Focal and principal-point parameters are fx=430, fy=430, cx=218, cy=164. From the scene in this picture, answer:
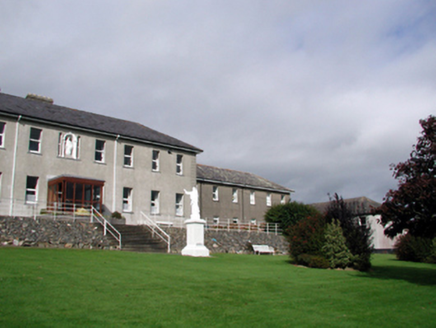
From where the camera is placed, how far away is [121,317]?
688cm

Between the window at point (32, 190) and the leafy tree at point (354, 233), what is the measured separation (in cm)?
1867

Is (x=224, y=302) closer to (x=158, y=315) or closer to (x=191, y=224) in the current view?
(x=158, y=315)

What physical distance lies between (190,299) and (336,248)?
10.2 m

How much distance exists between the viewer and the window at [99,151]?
31.1 m

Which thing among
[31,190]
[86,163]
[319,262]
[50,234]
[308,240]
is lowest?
[319,262]

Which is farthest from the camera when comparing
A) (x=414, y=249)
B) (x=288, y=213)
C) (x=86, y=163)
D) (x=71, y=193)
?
(x=288, y=213)

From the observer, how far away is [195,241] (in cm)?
2052

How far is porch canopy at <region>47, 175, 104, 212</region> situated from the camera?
1074 inches

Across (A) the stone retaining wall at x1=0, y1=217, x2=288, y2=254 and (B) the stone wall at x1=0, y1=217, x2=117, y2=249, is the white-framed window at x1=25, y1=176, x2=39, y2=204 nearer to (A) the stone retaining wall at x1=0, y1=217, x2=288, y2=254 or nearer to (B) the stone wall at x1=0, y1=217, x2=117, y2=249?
(A) the stone retaining wall at x1=0, y1=217, x2=288, y2=254

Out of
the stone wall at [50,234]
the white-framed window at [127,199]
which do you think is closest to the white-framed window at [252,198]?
the white-framed window at [127,199]

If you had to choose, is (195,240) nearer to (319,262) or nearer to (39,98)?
(319,262)

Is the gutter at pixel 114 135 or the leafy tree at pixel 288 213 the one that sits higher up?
the gutter at pixel 114 135

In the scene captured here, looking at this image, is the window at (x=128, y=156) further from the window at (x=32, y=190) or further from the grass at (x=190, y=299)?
the grass at (x=190, y=299)

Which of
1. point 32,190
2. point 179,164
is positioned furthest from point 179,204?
point 32,190
